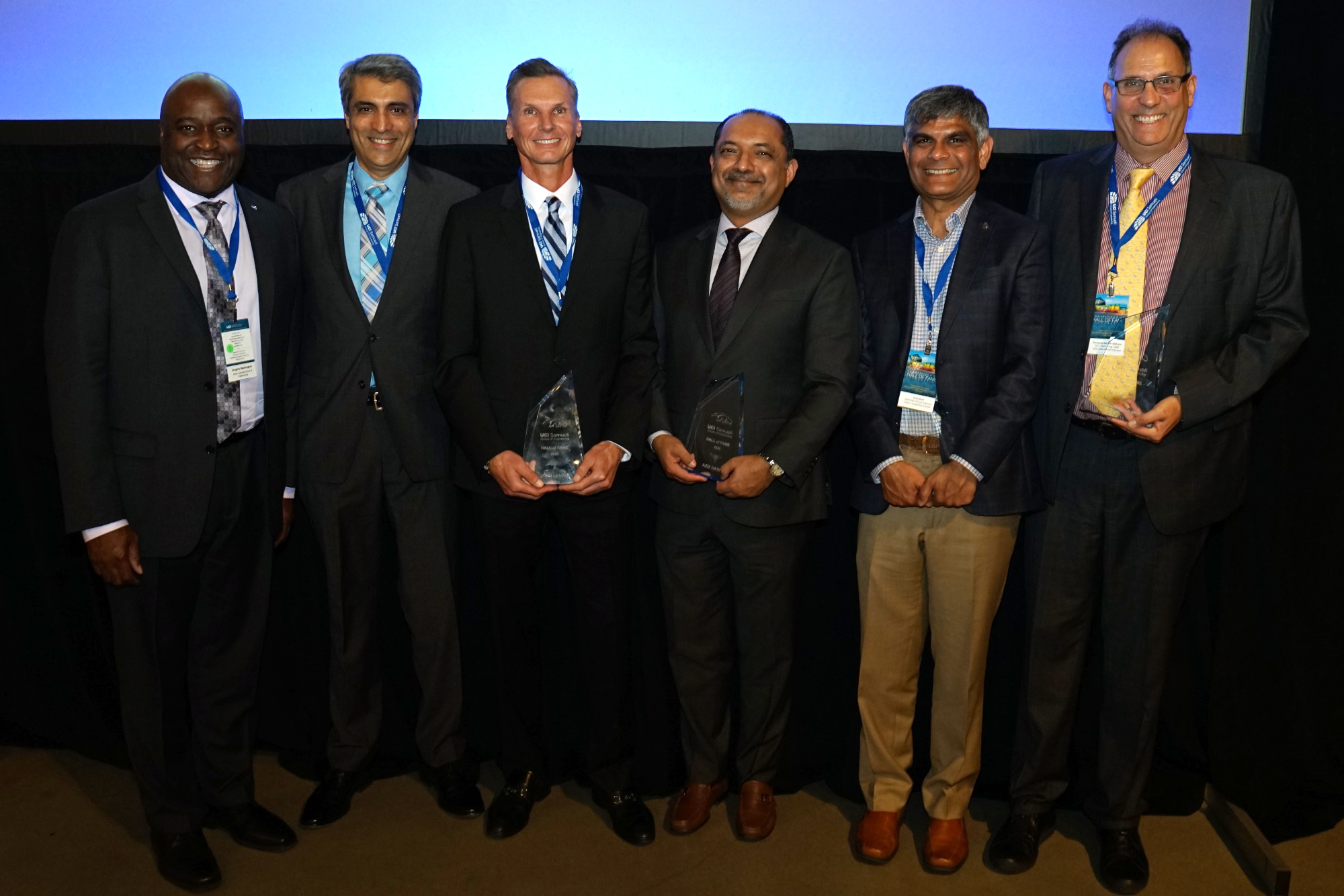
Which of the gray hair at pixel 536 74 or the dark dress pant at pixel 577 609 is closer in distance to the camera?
the gray hair at pixel 536 74

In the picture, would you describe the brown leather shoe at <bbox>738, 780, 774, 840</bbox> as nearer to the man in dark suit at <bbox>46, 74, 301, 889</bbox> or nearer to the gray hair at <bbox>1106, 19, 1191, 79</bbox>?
the man in dark suit at <bbox>46, 74, 301, 889</bbox>

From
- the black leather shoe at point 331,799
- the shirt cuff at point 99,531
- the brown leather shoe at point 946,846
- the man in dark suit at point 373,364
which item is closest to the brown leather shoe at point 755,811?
the brown leather shoe at point 946,846

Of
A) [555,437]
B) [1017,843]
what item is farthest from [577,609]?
[1017,843]

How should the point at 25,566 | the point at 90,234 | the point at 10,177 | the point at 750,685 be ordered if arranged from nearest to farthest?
the point at 90,234 → the point at 750,685 → the point at 10,177 → the point at 25,566

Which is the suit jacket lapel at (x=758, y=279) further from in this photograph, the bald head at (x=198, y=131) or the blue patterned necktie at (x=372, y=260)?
the bald head at (x=198, y=131)

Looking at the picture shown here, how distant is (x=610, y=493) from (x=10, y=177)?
224 cm

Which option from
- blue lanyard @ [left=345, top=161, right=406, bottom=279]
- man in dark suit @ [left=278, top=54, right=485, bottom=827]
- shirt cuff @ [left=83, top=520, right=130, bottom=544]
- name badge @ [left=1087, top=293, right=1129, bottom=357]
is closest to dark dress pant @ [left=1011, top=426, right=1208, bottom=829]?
name badge @ [left=1087, top=293, right=1129, bottom=357]

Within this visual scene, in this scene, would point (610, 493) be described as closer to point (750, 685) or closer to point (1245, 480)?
point (750, 685)

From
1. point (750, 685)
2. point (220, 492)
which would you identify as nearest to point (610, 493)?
point (750, 685)

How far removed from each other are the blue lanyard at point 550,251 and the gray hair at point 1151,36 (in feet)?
4.68

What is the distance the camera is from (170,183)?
2592 millimetres

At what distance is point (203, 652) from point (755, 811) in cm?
161

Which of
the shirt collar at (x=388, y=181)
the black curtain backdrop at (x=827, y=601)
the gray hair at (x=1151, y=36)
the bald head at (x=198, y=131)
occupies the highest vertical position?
the gray hair at (x=1151, y=36)

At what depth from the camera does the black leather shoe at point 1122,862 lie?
2.67 meters
